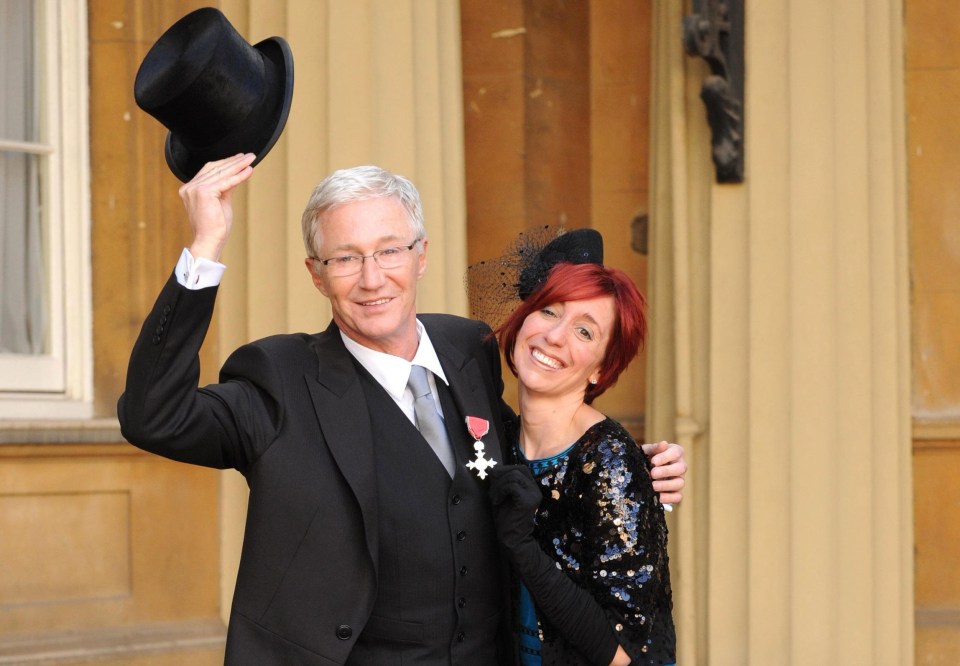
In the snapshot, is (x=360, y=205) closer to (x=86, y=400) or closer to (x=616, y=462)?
(x=616, y=462)

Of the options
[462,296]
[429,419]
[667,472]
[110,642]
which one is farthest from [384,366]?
[110,642]

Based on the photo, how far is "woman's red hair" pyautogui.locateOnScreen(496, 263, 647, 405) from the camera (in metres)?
2.50

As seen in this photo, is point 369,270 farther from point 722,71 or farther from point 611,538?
point 722,71

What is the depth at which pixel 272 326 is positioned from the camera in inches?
162

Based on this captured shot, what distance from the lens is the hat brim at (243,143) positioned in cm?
218

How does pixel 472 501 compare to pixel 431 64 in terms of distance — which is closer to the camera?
pixel 472 501

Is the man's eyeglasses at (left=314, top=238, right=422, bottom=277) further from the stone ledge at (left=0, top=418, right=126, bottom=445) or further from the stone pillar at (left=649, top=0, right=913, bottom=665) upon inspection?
the stone pillar at (left=649, top=0, right=913, bottom=665)

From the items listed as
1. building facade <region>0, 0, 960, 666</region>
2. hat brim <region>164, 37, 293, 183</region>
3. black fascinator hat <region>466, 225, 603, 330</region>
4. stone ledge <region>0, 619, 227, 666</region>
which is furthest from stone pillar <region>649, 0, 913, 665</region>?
hat brim <region>164, 37, 293, 183</region>

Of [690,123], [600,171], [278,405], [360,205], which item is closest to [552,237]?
[360,205]

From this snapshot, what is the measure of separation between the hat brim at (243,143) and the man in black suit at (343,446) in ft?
0.22

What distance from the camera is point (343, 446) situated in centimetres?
225

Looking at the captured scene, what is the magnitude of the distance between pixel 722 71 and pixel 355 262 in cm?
226

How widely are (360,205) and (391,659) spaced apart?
784 mm

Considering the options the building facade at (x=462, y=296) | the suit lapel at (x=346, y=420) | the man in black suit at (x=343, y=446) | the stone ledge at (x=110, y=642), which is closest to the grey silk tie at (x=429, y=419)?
the man in black suit at (x=343, y=446)
